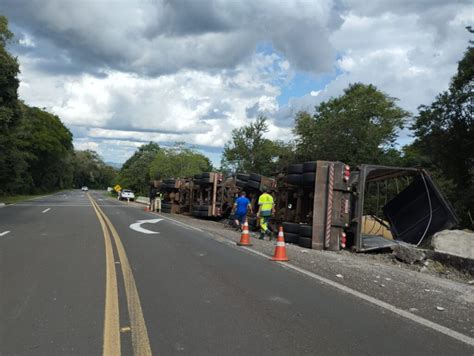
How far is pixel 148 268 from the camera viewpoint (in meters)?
7.90

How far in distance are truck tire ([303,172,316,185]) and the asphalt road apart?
4.50 metres

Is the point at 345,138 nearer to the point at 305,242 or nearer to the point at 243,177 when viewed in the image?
the point at 243,177

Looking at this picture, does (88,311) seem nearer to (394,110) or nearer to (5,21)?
(5,21)

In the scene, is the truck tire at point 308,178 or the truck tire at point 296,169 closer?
the truck tire at point 308,178

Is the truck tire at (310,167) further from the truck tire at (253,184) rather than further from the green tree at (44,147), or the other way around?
the green tree at (44,147)

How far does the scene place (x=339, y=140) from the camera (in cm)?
3375

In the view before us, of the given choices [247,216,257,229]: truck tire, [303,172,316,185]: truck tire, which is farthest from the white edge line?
[247,216,257,229]: truck tire

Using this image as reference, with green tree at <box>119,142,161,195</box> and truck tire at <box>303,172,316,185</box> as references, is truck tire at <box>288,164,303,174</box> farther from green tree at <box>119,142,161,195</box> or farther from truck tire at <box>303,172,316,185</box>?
green tree at <box>119,142,161,195</box>

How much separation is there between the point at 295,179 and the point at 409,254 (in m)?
4.39

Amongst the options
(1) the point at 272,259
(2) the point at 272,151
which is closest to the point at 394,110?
(2) the point at 272,151

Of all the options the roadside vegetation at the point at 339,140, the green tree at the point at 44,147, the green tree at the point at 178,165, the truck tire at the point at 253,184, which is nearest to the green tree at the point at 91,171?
the green tree at the point at 44,147

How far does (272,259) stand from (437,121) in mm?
24967

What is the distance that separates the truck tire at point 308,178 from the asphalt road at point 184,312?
4.50m

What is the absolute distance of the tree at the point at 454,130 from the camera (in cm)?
2766
